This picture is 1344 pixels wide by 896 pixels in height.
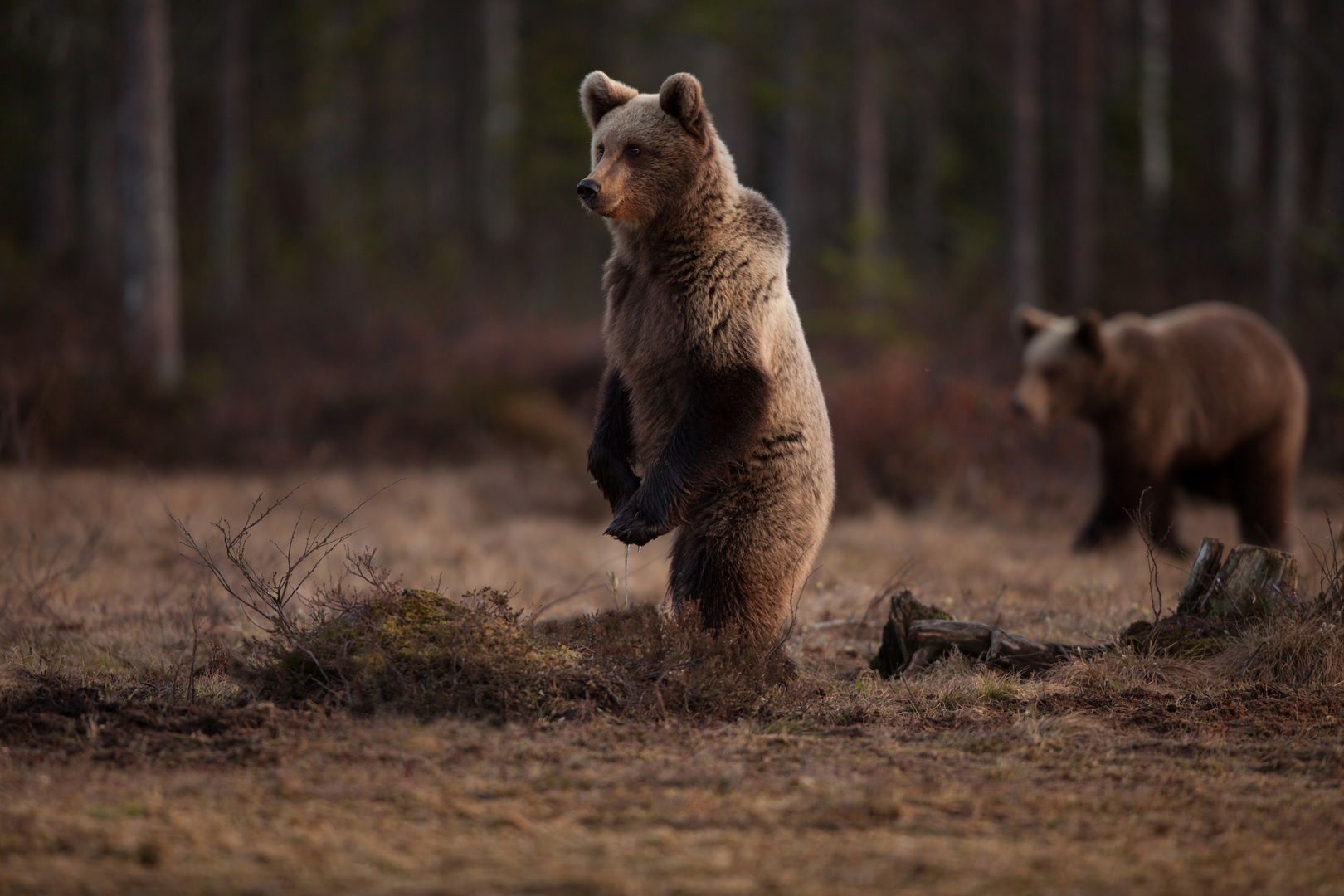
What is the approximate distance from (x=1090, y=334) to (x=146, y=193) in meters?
10.3

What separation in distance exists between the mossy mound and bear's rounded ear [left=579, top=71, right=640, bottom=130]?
2.21m

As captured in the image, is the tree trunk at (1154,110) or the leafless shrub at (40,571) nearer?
the leafless shrub at (40,571)

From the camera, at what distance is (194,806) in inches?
125

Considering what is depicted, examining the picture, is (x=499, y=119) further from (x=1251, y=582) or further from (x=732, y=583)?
(x=1251, y=582)

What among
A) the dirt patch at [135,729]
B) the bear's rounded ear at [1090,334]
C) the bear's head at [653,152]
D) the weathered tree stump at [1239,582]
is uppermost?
the bear's head at [653,152]

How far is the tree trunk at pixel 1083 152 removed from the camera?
17.6 meters

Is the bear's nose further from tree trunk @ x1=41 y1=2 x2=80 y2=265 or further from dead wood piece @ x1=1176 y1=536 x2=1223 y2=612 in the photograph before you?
tree trunk @ x1=41 y1=2 x2=80 y2=265

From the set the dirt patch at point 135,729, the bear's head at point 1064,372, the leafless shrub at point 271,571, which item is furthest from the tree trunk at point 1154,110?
the dirt patch at point 135,729

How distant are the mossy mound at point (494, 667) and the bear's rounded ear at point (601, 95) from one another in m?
2.21

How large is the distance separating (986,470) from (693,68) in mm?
18134

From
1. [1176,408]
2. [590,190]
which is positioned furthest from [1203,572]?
[1176,408]

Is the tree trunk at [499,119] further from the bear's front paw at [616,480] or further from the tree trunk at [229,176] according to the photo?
the bear's front paw at [616,480]

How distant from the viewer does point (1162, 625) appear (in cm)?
525

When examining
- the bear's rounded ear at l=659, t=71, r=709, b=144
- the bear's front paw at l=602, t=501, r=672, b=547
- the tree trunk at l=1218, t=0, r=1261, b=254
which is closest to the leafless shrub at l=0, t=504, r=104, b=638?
the bear's front paw at l=602, t=501, r=672, b=547
